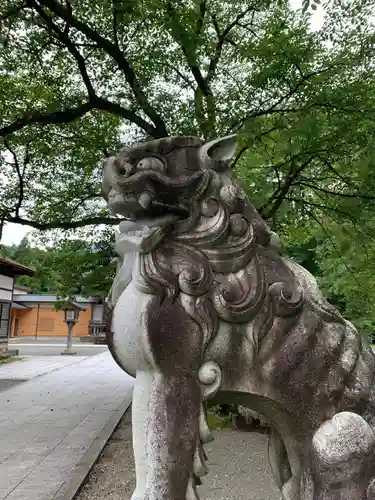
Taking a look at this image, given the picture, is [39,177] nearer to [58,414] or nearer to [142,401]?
[58,414]

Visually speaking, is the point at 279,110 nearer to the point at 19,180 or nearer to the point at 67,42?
the point at 67,42

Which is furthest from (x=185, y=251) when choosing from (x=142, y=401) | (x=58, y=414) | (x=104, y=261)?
(x=58, y=414)

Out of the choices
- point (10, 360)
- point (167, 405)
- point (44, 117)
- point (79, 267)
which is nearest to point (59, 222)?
point (79, 267)

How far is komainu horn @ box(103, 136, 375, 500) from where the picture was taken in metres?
1.84

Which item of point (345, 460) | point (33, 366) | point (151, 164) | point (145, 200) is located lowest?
point (33, 366)

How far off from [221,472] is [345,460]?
14.3 ft

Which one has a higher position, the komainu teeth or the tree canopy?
the tree canopy

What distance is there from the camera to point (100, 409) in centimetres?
962

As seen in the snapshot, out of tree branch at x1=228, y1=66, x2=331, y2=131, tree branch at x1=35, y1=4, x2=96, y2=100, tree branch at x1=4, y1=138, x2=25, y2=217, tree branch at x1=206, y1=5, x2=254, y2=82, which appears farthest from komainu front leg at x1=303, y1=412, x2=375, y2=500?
tree branch at x1=4, y1=138, x2=25, y2=217

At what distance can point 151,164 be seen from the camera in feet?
6.73

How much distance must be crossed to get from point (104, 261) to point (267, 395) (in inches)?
266

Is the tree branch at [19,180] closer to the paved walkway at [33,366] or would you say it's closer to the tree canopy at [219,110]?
the tree canopy at [219,110]

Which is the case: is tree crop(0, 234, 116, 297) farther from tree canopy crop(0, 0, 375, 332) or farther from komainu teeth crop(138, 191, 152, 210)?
komainu teeth crop(138, 191, 152, 210)

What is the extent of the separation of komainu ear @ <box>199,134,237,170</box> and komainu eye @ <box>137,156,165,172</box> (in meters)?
0.18
